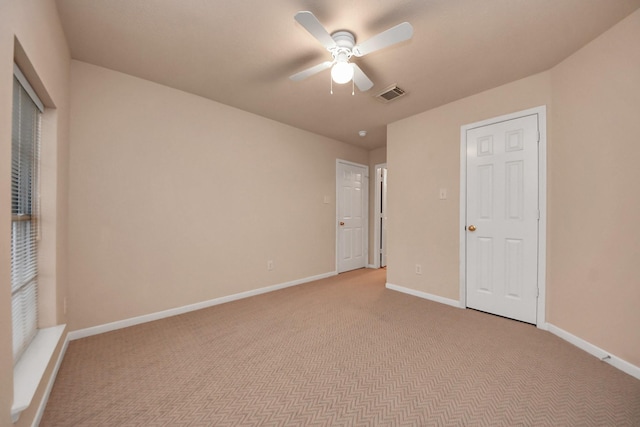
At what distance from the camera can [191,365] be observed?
1895mm

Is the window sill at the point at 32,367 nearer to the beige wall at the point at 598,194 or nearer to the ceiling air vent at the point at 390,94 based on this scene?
the ceiling air vent at the point at 390,94

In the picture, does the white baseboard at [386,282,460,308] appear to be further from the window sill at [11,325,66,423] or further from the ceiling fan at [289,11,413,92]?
the window sill at [11,325,66,423]

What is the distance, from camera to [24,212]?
5.26ft

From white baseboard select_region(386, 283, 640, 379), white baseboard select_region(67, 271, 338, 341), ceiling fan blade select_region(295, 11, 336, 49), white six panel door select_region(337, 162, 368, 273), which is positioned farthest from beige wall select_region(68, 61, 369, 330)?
white baseboard select_region(386, 283, 640, 379)

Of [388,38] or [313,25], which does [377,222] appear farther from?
[313,25]

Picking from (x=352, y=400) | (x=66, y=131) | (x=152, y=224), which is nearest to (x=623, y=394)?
(x=352, y=400)

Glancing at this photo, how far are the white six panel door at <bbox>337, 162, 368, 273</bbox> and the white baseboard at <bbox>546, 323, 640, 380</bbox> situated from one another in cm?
292

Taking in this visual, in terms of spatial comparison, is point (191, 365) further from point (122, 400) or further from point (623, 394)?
point (623, 394)

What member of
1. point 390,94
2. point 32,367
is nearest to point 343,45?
point 390,94

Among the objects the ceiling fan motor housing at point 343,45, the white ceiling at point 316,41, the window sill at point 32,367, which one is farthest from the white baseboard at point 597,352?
the window sill at point 32,367

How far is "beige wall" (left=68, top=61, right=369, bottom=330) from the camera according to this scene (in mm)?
→ 2322

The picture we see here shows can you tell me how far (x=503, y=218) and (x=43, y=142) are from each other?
396 centimetres

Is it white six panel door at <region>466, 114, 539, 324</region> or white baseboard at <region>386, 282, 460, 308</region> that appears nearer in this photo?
white six panel door at <region>466, 114, 539, 324</region>

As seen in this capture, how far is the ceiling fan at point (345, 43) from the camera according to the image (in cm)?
155
